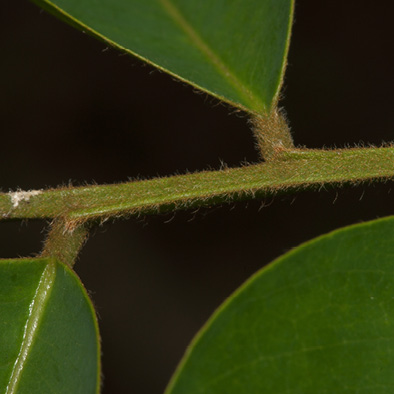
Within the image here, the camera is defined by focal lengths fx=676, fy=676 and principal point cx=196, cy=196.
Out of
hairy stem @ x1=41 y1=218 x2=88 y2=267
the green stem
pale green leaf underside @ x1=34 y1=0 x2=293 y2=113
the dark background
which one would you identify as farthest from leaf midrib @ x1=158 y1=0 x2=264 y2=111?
the dark background

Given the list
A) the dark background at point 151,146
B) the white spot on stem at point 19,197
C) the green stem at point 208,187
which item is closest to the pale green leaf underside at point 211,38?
the green stem at point 208,187

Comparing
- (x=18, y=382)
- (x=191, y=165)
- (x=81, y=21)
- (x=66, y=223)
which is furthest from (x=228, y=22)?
Answer: (x=191, y=165)

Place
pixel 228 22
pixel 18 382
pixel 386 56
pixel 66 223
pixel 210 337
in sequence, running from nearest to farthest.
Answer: pixel 210 337, pixel 18 382, pixel 66 223, pixel 228 22, pixel 386 56

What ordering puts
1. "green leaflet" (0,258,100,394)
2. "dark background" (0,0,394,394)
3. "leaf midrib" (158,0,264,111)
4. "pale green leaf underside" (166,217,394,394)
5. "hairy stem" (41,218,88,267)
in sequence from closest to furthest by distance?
"pale green leaf underside" (166,217,394,394) → "green leaflet" (0,258,100,394) → "hairy stem" (41,218,88,267) → "leaf midrib" (158,0,264,111) → "dark background" (0,0,394,394)

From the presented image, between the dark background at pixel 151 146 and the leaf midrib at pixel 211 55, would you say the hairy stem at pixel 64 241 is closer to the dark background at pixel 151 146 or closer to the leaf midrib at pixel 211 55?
the leaf midrib at pixel 211 55

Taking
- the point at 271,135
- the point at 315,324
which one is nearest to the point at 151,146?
the point at 271,135

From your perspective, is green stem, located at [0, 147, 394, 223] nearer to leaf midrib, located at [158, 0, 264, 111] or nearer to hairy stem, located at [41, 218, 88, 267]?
hairy stem, located at [41, 218, 88, 267]

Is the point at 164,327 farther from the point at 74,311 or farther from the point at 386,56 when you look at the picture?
the point at 74,311

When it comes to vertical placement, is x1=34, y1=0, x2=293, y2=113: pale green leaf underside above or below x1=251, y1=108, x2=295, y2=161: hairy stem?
above
